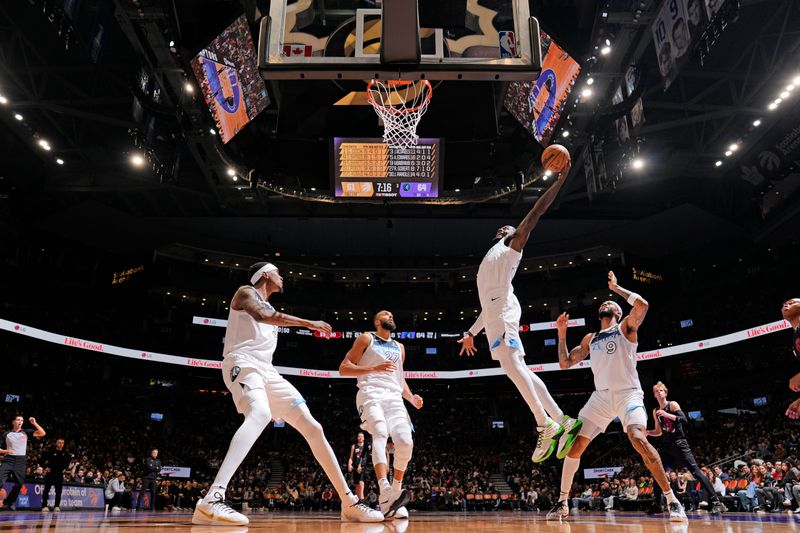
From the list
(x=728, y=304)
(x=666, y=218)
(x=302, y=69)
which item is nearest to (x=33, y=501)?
(x=302, y=69)

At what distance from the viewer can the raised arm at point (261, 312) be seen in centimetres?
412

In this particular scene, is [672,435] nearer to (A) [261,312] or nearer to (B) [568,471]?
(B) [568,471]

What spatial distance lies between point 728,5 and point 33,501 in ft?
58.0

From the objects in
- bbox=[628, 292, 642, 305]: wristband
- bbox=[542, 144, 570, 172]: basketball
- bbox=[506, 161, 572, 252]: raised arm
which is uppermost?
bbox=[542, 144, 570, 172]: basketball

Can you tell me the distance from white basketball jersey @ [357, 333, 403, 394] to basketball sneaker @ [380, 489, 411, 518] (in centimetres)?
103

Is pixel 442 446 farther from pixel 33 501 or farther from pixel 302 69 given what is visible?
pixel 302 69

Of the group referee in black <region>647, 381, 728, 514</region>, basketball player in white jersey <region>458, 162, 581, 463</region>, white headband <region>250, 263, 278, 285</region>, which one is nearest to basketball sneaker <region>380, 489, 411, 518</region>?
basketball player in white jersey <region>458, 162, 581, 463</region>

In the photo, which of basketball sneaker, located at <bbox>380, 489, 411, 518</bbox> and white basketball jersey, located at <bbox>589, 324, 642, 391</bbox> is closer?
basketball sneaker, located at <bbox>380, 489, 411, 518</bbox>

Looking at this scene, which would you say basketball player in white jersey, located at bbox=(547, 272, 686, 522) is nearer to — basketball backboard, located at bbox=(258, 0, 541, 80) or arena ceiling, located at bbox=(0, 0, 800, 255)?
basketball backboard, located at bbox=(258, 0, 541, 80)

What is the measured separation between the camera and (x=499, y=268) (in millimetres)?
5641

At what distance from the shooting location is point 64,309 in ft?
92.4

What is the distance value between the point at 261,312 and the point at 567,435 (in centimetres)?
303

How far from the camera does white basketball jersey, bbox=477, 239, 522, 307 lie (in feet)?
18.4

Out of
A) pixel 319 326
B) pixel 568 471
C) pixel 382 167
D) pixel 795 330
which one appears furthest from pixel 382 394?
pixel 382 167
